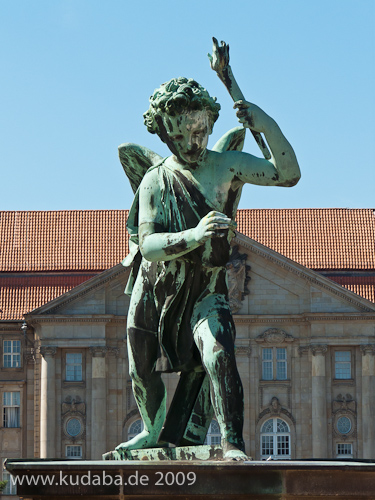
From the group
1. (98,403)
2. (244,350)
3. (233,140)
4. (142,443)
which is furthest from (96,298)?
(142,443)

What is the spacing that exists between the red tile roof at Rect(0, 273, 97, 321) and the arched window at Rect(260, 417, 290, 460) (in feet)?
32.9

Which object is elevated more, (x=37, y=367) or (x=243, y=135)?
(x=37, y=367)

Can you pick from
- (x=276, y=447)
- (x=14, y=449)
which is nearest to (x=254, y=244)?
(x=276, y=447)

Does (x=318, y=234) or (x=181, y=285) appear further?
(x=318, y=234)

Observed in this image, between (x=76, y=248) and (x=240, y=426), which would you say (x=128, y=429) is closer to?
(x=76, y=248)

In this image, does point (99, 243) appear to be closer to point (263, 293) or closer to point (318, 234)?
point (263, 293)

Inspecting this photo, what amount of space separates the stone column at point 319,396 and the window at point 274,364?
1.31 m

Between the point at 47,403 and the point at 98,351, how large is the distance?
118 inches

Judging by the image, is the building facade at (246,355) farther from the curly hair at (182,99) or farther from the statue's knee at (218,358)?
the statue's knee at (218,358)

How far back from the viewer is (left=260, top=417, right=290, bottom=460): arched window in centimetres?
6444

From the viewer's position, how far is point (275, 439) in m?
65.1

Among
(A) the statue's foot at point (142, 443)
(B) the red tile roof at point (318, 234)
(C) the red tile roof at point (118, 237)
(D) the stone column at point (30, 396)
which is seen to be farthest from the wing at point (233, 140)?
(D) the stone column at point (30, 396)

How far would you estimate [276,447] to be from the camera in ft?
212

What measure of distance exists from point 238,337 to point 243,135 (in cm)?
5478
